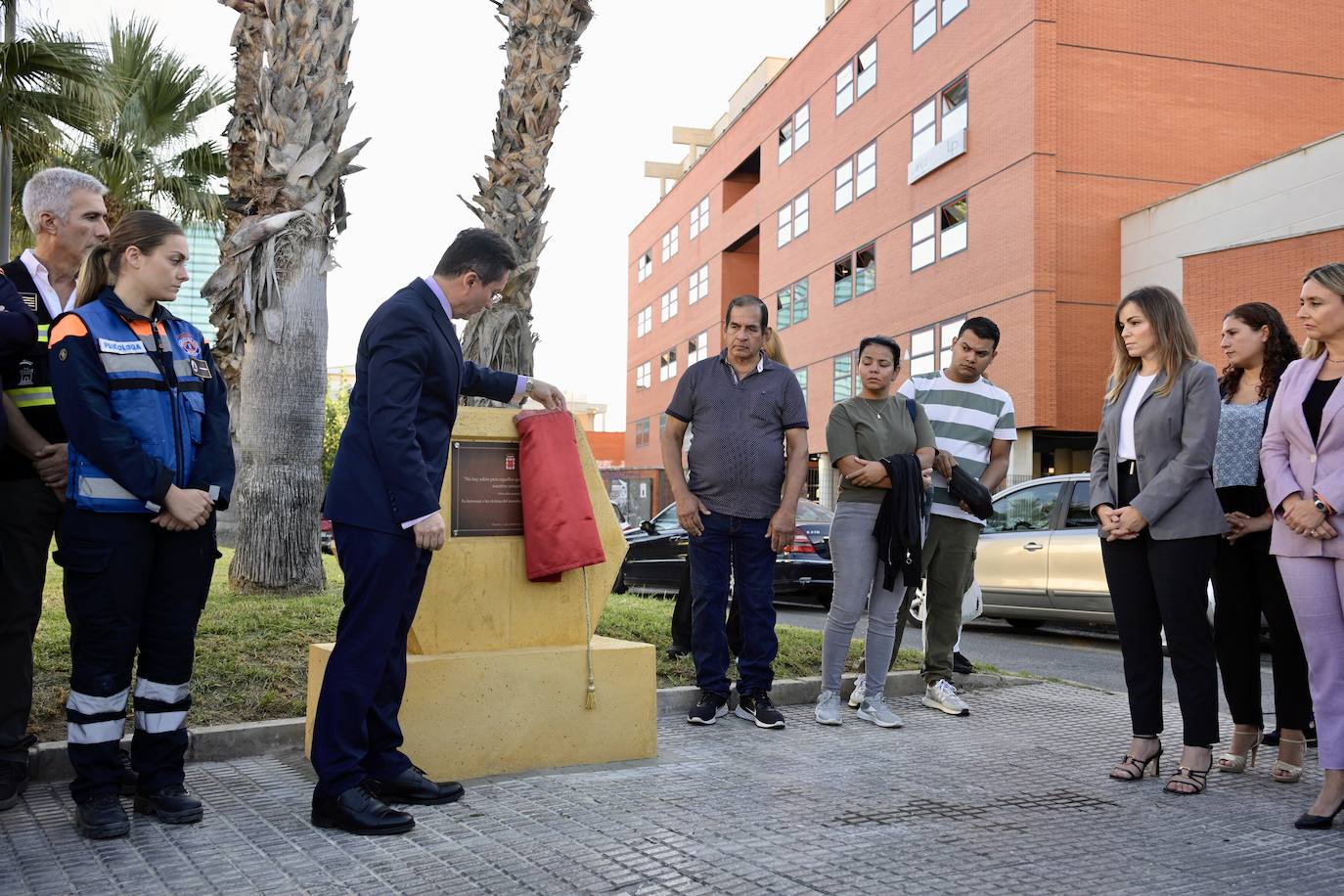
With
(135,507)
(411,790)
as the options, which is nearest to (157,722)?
(135,507)

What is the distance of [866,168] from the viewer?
1257 inches

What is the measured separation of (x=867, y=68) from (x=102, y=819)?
103 feet

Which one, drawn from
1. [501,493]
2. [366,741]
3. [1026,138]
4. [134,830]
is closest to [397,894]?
[366,741]

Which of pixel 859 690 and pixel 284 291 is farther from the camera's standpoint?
pixel 284 291

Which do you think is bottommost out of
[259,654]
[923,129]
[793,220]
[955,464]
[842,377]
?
[259,654]

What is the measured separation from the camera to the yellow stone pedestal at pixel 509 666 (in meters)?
4.85

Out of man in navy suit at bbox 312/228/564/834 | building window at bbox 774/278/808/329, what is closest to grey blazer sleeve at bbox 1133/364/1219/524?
man in navy suit at bbox 312/228/564/834

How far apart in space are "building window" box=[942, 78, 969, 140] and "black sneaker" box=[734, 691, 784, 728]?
23.1 meters

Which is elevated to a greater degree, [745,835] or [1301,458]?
[1301,458]

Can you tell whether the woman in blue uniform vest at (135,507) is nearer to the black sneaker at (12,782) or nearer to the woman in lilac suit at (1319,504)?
the black sneaker at (12,782)

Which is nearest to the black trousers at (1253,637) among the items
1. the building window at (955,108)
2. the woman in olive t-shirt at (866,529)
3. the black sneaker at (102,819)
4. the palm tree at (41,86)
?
the woman in olive t-shirt at (866,529)

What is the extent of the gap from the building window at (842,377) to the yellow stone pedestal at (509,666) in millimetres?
27846

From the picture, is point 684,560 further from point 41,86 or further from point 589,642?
point 41,86

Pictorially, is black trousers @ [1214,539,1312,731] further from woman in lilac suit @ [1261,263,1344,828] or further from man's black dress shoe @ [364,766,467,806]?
man's black dress shoe @ [364,766,467,806]
